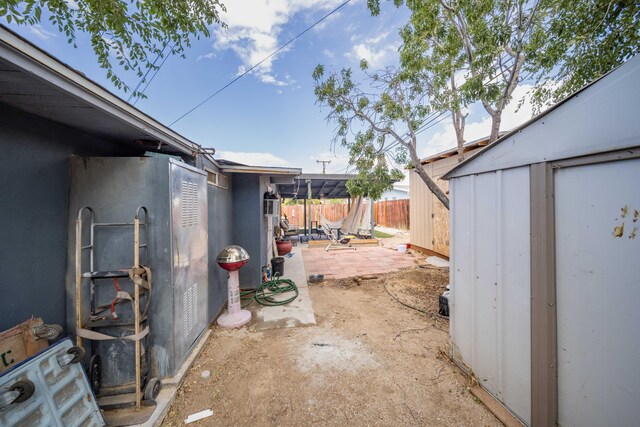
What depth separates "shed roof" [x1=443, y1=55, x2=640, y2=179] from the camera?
1089mm

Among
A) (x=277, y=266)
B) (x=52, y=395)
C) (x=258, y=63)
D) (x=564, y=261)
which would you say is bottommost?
(x=277, y=266)

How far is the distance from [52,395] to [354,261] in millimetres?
6045

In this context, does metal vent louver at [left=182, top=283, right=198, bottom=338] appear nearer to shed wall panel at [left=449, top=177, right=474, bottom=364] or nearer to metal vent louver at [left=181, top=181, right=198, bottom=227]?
metal vent louver at [left=181, top=181, right=198, bottom=227]

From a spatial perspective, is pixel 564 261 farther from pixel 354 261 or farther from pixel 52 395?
pixel 354 261

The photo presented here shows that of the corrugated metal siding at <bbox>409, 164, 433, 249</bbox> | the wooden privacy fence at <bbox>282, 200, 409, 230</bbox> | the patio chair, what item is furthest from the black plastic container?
the wooden privacy fence at <bbox>282, 200, 409, 230</bbox>

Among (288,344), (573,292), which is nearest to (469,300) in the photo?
(573,292)

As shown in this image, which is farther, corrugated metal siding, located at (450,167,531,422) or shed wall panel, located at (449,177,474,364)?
shed wall panel, located at (449,177,474,364)

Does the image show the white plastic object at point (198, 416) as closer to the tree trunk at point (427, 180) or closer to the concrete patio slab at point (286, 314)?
the concrete patio slab at point (286, 314)

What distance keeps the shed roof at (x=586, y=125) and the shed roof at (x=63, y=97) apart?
2.81m

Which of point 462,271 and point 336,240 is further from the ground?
point 462,271

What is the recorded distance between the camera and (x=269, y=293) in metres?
4.30

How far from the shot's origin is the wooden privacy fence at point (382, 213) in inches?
600

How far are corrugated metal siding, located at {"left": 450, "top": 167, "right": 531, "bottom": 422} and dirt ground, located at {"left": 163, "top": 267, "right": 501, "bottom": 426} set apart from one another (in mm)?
321

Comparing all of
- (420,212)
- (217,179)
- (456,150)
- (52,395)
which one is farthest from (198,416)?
(420,212)
